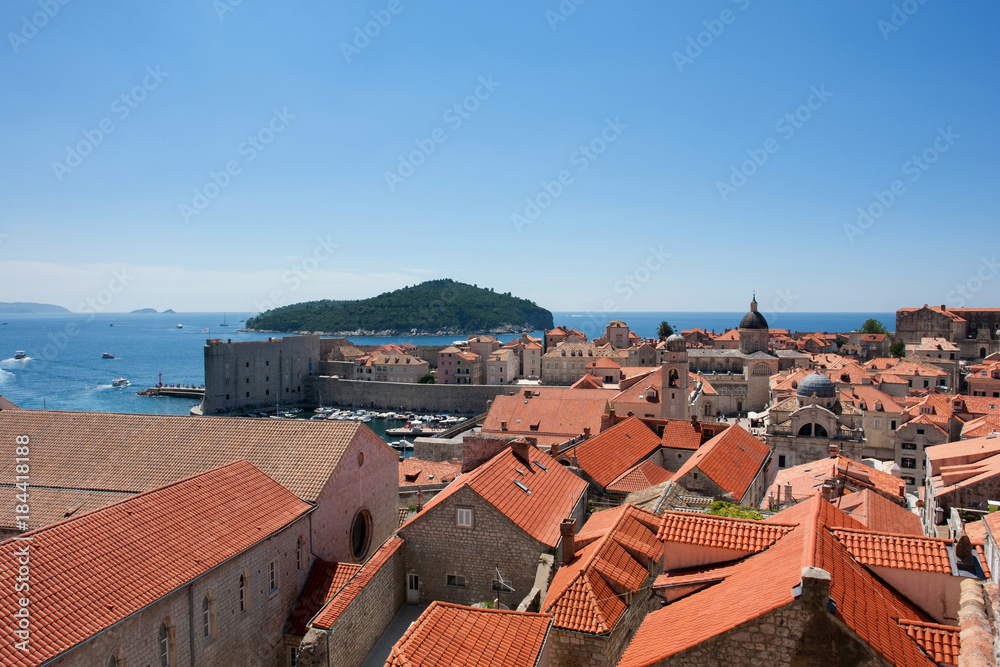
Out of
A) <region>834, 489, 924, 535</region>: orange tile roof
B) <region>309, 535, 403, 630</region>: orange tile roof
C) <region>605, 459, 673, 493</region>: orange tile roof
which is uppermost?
<region>834, 489, 924, 535</region>: orange tile roof

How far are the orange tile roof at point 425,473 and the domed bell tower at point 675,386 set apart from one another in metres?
12.7

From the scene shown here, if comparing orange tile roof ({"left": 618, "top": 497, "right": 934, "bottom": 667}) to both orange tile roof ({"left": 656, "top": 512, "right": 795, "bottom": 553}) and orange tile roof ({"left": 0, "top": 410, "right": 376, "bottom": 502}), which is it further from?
orange tile roof ({"left": 0, "top": 410, "right": 376, "bottom": 502})

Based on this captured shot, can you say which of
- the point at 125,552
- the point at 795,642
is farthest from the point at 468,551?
the point at 795,642

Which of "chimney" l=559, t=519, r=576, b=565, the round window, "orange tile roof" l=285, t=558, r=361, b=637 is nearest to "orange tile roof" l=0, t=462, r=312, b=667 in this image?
"orange tile roof" l=285, t=558, r=361, b=637

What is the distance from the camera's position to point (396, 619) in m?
13.0

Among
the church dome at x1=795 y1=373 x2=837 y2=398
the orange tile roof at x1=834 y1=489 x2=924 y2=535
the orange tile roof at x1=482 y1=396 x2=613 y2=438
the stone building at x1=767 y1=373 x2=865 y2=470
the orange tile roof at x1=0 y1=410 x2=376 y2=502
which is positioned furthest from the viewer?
the church dome at x1=795 y1=373 x2=837 y2=398

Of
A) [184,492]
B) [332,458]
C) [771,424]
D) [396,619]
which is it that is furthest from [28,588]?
[771,424]

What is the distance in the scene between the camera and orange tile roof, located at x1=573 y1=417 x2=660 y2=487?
70.2ft

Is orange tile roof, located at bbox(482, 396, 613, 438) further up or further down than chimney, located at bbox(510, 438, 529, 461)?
further down

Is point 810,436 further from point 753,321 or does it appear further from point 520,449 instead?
point 753,321

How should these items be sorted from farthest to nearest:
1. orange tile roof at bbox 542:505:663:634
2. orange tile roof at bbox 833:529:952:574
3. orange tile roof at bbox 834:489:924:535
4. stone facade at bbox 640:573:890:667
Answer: orange tile roof at bbox 834:489:924:535
orange tile roof at bbox 542:505:663:634
orange tile roof at bbox 833:529:952:574
stone facade at bbox 640:573:890:667

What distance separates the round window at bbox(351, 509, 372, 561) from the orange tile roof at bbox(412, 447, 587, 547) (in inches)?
140

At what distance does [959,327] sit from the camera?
7612cm

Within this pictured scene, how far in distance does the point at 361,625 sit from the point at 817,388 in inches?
1322
